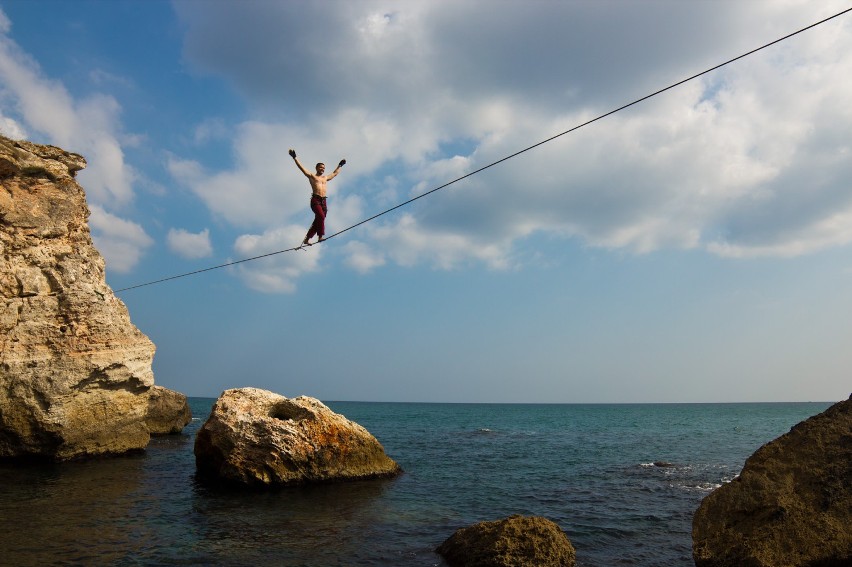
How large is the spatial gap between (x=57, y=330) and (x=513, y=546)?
16.4m

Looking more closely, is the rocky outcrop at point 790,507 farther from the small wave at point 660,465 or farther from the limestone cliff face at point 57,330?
the limestone cliff face at point 57,330

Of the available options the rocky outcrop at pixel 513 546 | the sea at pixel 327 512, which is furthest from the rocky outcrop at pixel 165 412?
the rocky outcrop at pixel 513 546

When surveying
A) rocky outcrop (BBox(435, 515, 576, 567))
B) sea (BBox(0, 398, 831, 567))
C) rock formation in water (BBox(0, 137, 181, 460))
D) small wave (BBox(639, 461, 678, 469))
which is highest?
rock formation in water (BBox(0, 137, 181, 460))

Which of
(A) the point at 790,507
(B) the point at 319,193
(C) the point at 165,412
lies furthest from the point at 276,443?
(C) the point at 165,412

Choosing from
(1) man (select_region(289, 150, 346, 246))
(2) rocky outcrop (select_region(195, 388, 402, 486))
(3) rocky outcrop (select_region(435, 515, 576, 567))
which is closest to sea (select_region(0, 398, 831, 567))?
(2) rocky outcrop (select_region(195, 388, 402, 486))

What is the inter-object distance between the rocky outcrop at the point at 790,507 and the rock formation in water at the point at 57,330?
18.3 metres

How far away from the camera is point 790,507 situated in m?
6.11

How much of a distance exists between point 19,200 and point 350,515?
15.4 m

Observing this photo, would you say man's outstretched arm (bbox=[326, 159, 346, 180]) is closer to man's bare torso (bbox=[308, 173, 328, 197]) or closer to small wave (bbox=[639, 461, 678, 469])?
man's bare torso (bbox=[308, 173, 328, 197])

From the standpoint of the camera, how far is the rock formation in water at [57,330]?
1656cm

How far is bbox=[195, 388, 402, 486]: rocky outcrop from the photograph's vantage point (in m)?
14.4

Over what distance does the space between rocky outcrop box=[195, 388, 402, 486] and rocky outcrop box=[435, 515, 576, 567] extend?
262 inches

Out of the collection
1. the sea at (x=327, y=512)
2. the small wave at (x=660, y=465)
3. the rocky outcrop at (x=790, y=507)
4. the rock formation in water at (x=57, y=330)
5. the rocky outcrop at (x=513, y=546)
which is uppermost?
the rock formation in water at (x=57, y=330)

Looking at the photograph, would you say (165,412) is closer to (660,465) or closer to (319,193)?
(319,193)
